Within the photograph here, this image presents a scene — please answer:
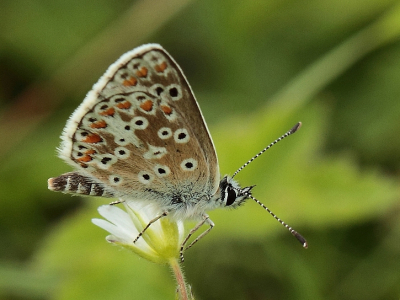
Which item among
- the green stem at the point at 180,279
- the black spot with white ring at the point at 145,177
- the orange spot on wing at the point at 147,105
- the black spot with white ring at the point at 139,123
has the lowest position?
the green stem at the point at 180,279

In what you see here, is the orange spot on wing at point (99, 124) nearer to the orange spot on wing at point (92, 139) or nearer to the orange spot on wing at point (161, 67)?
the orange spot on wing at point (92, 139)

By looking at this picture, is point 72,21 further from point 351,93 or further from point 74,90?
point 351,93

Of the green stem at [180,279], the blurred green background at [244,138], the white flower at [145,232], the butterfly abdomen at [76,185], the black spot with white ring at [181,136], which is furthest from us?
the blurred green background at [244,138]

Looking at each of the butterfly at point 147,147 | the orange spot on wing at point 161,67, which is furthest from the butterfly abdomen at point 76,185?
the orange spot on wing at point 161,67

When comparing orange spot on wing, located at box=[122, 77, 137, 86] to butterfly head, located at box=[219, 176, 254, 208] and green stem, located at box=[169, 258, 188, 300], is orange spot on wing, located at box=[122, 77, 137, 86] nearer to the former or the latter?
butterfly head, located at box=[219, 176, 254, 208]

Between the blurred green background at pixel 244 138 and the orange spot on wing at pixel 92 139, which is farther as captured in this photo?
the blurred green background at pixel 244 138

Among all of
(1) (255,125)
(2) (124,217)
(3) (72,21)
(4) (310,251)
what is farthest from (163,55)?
(3) (72,21)

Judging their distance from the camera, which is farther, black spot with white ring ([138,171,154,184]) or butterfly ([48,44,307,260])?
black spot with white ring ([138,171,154,184])

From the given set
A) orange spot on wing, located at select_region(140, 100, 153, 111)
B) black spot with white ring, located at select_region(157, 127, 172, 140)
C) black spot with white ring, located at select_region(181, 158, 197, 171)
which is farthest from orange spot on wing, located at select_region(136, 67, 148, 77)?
black spot with white ring, located at select_region(181, 158, 197, 171)
